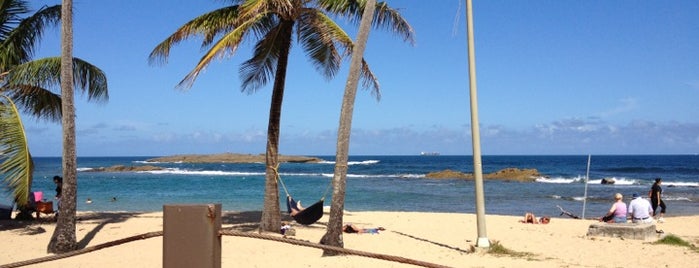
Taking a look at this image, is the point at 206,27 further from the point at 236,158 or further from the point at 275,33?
the point at 236,158

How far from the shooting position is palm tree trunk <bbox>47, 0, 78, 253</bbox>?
9.60m

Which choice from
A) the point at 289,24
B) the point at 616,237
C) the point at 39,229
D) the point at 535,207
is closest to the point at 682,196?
the point at 535,207

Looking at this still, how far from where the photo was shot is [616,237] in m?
12.5

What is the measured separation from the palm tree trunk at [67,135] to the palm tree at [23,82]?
2.25 feet

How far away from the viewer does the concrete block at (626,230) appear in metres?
12.3

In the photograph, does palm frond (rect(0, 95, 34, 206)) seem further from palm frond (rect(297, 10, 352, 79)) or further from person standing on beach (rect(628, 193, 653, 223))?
person standing on beach (rect(628, 193, 653, 223))

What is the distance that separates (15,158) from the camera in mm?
10195

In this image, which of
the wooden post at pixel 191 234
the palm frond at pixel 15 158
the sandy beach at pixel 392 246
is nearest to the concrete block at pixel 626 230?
the sandy beach at pixel 392 246

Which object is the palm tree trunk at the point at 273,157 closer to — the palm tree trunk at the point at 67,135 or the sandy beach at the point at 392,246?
the sandy beach at the point at 392,246

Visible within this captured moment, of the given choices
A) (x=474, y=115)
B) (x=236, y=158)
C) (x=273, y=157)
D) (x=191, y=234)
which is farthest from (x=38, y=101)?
(x=236, y=158)

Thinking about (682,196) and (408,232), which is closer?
(408,232)

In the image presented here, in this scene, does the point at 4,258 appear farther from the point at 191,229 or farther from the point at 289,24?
the point at 191,229

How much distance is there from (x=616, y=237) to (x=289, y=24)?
7459 millimetres

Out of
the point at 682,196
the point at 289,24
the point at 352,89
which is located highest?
the point at 289,24
